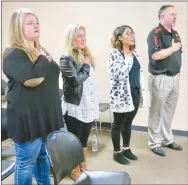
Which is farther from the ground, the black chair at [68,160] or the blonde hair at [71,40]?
the blonde hair at [71,40]

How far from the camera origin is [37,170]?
1.57m

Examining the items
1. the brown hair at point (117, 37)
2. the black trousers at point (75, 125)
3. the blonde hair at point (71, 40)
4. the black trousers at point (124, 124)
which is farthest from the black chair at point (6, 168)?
the brown hair at point (117, 37)

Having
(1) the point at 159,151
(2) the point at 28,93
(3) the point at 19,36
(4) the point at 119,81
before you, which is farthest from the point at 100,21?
(1) the point at 159,151

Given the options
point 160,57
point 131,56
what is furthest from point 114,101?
point 160,57

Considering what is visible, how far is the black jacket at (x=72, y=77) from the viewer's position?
159 cm

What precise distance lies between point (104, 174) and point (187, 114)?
3.48 ft

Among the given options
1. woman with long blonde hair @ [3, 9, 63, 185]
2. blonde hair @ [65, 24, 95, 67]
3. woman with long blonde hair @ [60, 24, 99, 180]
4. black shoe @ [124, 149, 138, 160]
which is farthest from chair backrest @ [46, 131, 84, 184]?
black shoe @ [124, 149, 138, 160]

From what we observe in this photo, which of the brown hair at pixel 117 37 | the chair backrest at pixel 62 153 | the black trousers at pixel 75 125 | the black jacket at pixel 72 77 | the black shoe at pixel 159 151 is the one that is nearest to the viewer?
the chair backrest at pixel 62 153

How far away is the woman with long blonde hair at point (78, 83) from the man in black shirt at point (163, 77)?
1.95 ft

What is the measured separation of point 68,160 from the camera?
1353 mm

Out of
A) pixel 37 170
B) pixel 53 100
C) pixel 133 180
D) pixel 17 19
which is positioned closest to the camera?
pixel 17 19

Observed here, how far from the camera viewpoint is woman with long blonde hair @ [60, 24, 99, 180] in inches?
63.3

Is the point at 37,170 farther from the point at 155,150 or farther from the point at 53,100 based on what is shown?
the point at 155,150

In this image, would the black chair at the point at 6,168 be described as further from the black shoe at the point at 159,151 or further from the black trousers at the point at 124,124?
the black shoe at the point at 159,151
